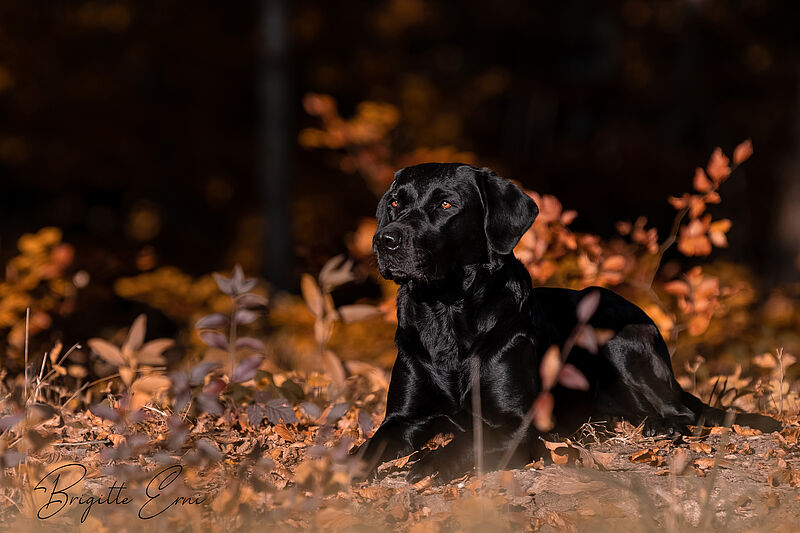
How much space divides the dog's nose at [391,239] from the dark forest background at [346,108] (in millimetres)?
7559

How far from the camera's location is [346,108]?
15156mm

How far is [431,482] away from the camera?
136 inches

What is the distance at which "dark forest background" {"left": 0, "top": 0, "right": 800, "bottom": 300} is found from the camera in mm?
12938

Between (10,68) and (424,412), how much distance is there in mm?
11357

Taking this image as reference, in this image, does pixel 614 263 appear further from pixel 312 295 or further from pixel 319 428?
pixel 319 428

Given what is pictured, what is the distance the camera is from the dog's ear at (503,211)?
3.85 metres

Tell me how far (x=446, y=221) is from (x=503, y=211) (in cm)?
27

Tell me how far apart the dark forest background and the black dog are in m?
7.32

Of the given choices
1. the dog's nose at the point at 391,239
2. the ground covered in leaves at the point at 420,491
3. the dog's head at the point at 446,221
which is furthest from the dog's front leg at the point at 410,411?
the dog's nose at the point at 391,239

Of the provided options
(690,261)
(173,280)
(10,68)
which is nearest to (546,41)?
(690,261)

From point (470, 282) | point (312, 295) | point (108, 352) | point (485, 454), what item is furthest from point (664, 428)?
point (108, 352)

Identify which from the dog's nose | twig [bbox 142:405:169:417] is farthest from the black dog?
twig [bbox 142:405:169:417]

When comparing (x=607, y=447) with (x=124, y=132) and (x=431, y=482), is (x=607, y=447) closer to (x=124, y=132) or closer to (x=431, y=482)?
(x=431, y=482)

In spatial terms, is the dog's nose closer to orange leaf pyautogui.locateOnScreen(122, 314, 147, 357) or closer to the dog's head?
the dog's head
